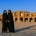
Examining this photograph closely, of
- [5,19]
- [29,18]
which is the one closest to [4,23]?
[5,19]

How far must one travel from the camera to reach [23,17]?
4500 centimetres

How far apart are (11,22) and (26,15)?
1485 inches

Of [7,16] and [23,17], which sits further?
[23,17]

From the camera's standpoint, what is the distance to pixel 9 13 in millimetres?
8859

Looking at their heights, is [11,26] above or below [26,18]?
above

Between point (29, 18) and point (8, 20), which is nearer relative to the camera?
point (8, 20)

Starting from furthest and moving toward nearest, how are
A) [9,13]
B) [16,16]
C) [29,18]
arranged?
1. [16,16]
2. [29,18]
3. [9,13]

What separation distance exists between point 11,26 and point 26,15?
3772 cm

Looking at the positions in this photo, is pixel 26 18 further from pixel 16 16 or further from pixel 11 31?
pixel 11 31

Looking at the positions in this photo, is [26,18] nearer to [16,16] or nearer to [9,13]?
[16,16]

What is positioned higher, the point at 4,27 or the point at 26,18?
the point at 4,27

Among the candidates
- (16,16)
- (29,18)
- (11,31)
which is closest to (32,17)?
(29,18)

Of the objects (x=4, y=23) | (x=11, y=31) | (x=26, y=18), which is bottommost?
(x=26, y=18)

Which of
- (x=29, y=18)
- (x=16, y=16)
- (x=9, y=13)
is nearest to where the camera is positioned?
(x=9, y=13)
